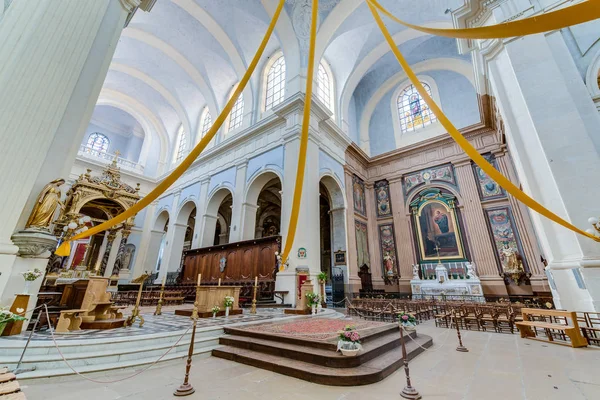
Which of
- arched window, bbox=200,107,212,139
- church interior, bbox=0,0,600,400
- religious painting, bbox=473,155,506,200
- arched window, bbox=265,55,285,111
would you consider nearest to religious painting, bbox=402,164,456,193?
church interior, bbox=0,0,600,400

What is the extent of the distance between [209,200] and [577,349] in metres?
13.1

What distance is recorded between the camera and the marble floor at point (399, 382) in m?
2.25

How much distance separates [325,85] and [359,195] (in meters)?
6.26

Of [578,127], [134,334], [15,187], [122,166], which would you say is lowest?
[134,334]

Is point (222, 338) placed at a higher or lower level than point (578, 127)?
lower

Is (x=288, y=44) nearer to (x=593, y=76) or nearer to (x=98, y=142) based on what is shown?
(x=593, y=76)

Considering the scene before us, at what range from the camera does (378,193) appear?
46.9 feet

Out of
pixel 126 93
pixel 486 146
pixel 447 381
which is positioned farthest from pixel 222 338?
pixel 126 93

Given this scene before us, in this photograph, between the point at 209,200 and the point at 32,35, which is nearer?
the point at 32,35

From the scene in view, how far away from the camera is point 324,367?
2.96 metres

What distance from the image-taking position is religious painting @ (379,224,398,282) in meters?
12.3

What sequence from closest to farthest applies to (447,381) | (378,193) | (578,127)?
(447,381) < (578,127) < (378,193)

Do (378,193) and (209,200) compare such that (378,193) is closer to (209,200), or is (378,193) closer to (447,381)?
(209,200)

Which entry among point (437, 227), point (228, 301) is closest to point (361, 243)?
point (437, 227)
